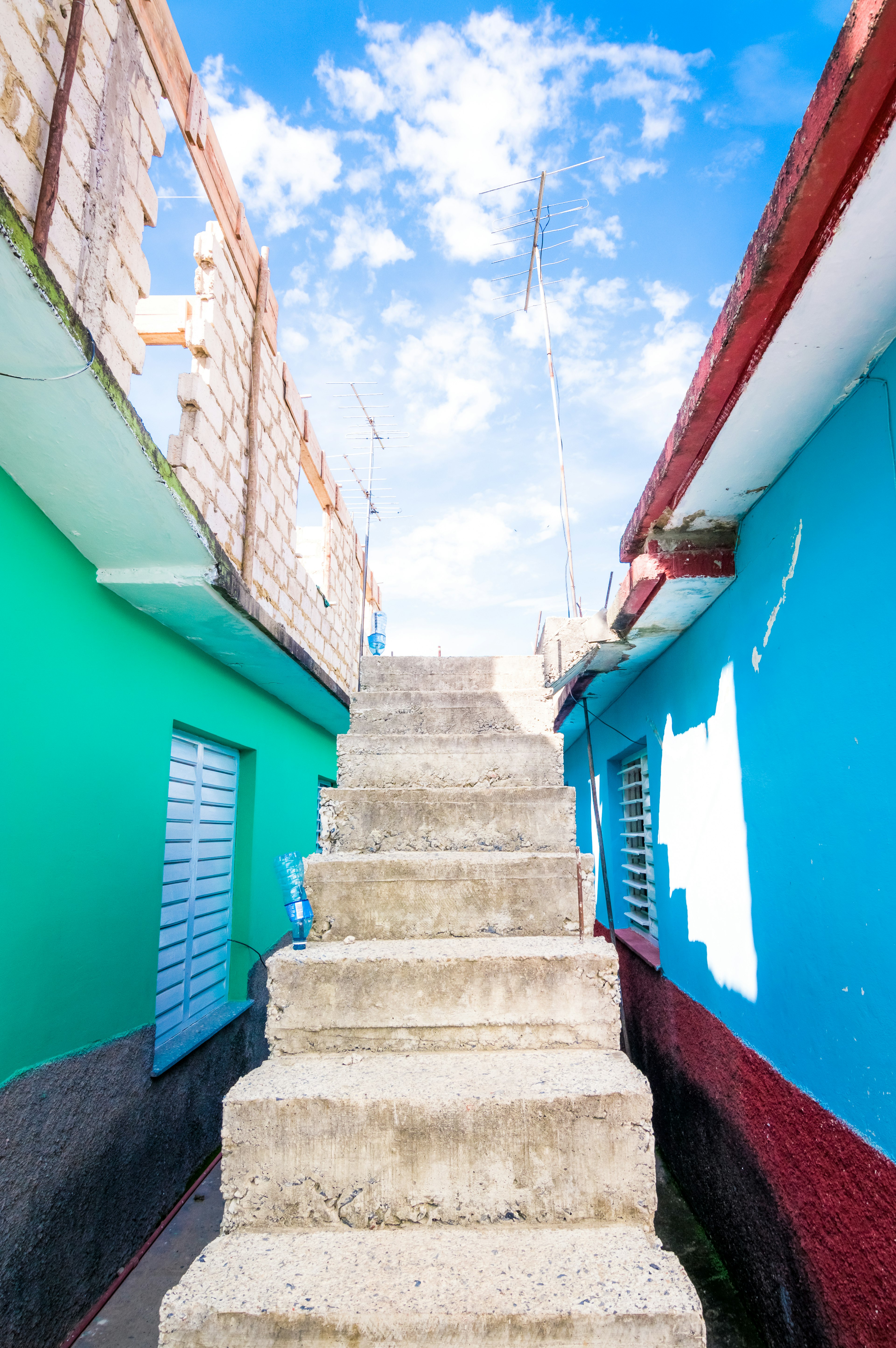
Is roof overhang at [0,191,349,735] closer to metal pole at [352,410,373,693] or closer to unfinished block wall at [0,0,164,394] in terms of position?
unfinished block wall at [0,0,164,394]

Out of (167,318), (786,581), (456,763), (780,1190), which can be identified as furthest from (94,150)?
(780,1190)

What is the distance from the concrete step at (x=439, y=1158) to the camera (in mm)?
1632

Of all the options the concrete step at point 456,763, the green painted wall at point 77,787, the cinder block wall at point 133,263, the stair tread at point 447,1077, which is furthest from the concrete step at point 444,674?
the stair tread at point 447,1077

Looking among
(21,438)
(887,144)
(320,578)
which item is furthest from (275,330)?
(887,144)

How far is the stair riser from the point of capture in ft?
5.35

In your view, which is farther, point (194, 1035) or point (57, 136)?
point (194, 1035)

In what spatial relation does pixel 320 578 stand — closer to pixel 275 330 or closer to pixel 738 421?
pixel 275 330

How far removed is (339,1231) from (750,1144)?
1796 millimetres

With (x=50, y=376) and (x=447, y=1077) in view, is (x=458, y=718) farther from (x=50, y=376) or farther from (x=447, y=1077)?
(x=50, y=376)

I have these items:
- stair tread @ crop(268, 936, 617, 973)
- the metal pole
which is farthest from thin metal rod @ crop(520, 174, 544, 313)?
stair tread @ crop(268, 936, 617, 973)

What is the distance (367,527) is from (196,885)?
544 centimetres

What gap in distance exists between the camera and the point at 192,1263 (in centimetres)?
204

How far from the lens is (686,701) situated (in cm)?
363

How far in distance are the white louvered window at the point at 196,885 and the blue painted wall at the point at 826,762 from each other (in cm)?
289
